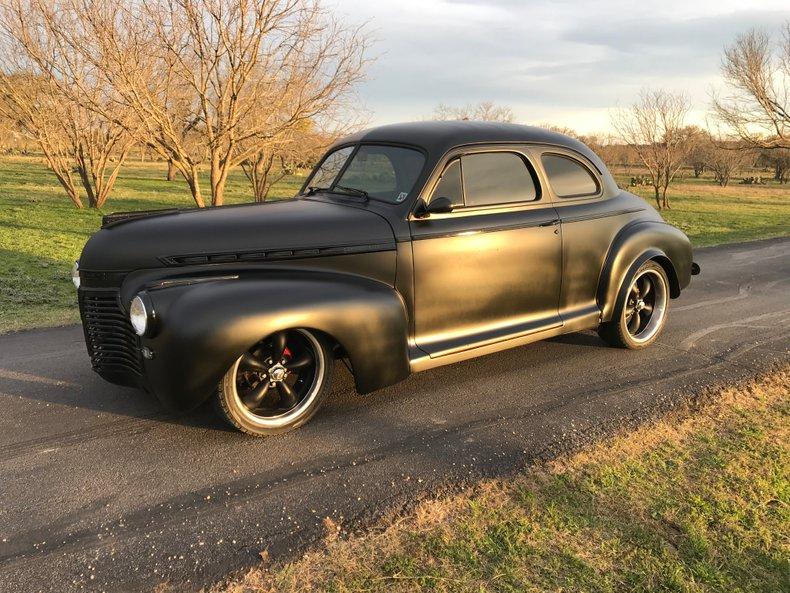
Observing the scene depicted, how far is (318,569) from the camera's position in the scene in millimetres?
2393

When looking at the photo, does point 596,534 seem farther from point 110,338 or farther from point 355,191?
point 110,338

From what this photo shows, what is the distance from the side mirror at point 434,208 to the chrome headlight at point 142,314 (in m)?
1.81

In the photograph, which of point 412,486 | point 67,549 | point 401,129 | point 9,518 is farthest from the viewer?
point 401,129

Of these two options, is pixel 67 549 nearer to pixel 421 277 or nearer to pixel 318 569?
pixel 318 569

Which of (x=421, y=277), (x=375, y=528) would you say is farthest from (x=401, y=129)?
(x=375, y=528)

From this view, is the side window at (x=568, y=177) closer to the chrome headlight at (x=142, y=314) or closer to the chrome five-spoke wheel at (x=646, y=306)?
the chrome five-spoke wheel at (x=646, y=306)

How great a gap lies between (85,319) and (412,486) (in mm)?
2422

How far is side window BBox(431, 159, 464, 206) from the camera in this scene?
411 cm

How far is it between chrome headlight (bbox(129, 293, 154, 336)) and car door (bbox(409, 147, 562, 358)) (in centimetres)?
170

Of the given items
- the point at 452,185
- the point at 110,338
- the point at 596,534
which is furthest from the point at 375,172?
the point at 596,534

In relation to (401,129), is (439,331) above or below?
below

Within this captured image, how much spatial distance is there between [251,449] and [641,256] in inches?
148

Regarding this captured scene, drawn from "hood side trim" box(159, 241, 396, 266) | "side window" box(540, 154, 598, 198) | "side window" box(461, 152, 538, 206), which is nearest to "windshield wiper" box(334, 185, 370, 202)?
"hood side trim" box(159, 241, 396, 266)

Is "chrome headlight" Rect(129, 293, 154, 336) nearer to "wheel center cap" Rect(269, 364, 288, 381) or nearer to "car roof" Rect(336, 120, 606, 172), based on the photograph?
"wheel center cap" Rect(269, 364, 288, 381)
